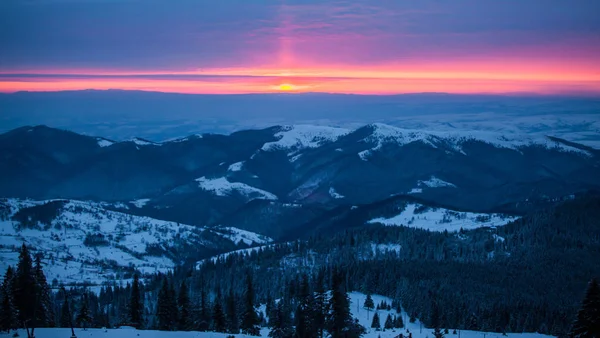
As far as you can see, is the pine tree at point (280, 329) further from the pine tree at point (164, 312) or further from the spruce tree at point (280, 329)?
the pine tree at point (164, 312)

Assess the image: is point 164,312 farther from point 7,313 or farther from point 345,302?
point 345,302

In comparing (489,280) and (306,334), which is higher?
(306,334)

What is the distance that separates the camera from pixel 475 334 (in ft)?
376

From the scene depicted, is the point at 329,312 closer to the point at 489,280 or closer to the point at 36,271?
the point at 36,271

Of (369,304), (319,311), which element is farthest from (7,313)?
(369,304)

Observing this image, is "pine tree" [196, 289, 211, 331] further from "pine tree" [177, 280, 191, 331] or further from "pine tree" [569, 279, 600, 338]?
"pine tree" [569, 279, 600, 338]

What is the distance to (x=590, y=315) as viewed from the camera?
222 ft

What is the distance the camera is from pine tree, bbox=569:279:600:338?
67188 mm

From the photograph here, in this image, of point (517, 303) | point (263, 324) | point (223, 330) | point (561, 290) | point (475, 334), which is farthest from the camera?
point (561, 290)

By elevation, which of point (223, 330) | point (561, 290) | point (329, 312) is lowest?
point (561, 290)

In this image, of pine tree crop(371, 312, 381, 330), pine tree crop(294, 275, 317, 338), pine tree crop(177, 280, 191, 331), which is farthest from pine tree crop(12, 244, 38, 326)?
pine tree crop(371, 312, 381, 330)

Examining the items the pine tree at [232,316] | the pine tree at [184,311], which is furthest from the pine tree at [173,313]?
the pine tree at [232,316]

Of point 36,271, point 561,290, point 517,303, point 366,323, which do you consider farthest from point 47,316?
point 561,290

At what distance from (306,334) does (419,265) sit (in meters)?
108
